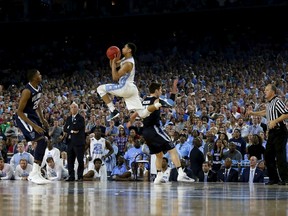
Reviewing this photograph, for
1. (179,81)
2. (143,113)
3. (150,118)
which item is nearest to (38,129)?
(143,113)

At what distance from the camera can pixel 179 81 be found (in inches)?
1081

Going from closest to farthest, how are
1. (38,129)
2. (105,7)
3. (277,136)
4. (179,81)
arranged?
(38,129) → (277,136) → (179,81) → (105,7)

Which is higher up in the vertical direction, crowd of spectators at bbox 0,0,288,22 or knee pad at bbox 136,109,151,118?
crowd of spectators at bbox 0,0,288,22

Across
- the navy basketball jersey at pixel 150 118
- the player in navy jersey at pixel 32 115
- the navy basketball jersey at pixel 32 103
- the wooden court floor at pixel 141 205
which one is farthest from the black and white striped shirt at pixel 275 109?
the wooden court floor at pixel 141 205

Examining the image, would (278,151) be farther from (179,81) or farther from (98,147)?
(179,81)

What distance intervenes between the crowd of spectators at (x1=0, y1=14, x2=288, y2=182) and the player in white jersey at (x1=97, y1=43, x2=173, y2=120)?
133 inches

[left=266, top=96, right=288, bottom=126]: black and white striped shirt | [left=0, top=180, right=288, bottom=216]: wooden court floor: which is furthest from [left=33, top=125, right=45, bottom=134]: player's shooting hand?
[left=266, top=96, right=288, bottom=126]: black and white striped shirt

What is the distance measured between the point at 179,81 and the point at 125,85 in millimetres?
13713

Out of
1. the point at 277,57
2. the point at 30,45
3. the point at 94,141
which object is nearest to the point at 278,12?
the point at 277,57

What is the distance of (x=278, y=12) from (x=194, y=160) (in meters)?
21.6

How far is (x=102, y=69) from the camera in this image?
35.6 metres

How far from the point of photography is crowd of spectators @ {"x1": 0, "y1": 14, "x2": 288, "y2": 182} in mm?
18875

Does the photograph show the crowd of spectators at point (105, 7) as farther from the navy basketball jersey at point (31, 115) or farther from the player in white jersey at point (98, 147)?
the navy basketball jersey at point (31, 115)

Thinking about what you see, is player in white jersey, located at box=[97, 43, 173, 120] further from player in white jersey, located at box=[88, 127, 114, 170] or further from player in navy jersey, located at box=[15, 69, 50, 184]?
player in white jersey, located at box=[88, 127, 114, 170]
